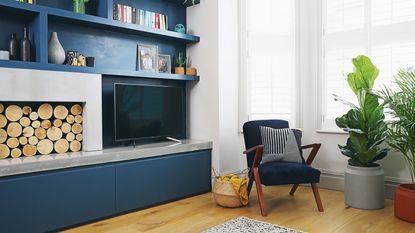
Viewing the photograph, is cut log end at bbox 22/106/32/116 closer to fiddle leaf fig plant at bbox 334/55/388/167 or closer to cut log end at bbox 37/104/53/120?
cut log end at bbox 37/104/53/120

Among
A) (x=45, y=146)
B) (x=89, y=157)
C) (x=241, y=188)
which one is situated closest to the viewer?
(x=89, y=157)

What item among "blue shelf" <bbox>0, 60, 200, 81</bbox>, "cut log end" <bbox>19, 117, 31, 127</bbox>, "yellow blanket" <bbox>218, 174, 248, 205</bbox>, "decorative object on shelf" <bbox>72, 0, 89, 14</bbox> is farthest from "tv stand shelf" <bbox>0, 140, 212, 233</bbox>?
"decorative object on shelf" <bbox>72, 0, 89, 14</bbox>

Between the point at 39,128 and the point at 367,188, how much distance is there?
2.98m

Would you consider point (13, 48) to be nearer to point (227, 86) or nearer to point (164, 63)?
point (164, 63)

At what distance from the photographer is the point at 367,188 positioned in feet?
10.3

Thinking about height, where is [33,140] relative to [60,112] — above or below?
below

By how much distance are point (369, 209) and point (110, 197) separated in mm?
2349

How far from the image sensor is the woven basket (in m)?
3.20

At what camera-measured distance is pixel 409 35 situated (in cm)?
335

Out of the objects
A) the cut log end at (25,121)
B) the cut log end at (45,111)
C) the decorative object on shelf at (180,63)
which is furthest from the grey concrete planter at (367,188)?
the cut log end at (25,121)

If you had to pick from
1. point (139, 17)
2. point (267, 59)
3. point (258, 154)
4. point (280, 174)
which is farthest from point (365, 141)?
point (139, 17)

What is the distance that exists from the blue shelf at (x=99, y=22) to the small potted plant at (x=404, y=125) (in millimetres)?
2235

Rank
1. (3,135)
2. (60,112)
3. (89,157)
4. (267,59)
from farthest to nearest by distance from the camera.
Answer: (267,59)
(60,112)
(89,157)
(3,135)

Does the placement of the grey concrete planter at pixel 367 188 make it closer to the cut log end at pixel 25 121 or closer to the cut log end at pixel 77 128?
the cut log end at pixel 77 128
